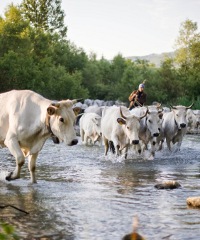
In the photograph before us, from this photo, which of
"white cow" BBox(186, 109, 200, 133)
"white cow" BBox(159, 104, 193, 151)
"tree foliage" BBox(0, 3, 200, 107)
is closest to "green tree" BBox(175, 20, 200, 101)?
"tree foliage" BBox(0, 3, 200, 107)

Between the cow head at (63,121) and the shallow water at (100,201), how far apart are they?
94 centimetres

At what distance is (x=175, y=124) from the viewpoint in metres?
18.2

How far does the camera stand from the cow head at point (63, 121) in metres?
8.96

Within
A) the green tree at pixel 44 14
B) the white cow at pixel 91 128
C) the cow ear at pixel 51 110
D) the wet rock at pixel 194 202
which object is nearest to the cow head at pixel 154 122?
the white cow at pixel 91 128

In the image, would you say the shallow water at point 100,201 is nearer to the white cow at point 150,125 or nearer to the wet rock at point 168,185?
the wet rock at point 168,185

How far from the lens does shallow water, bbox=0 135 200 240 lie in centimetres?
629

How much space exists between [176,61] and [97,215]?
6796cm

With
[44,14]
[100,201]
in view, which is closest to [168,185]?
[100,201]

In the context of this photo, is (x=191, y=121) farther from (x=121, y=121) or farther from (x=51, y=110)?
(x=51, y=110)

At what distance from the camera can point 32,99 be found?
9609 millimetres

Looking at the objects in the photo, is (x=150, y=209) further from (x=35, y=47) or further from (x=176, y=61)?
(x=176, y=61)

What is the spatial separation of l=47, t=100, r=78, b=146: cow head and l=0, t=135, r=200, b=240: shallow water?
0.94m

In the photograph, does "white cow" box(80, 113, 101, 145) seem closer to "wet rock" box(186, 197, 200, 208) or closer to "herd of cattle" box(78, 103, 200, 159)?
"herd of cattle" box(78, 103, 200, 159)

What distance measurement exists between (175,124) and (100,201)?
10.2m
